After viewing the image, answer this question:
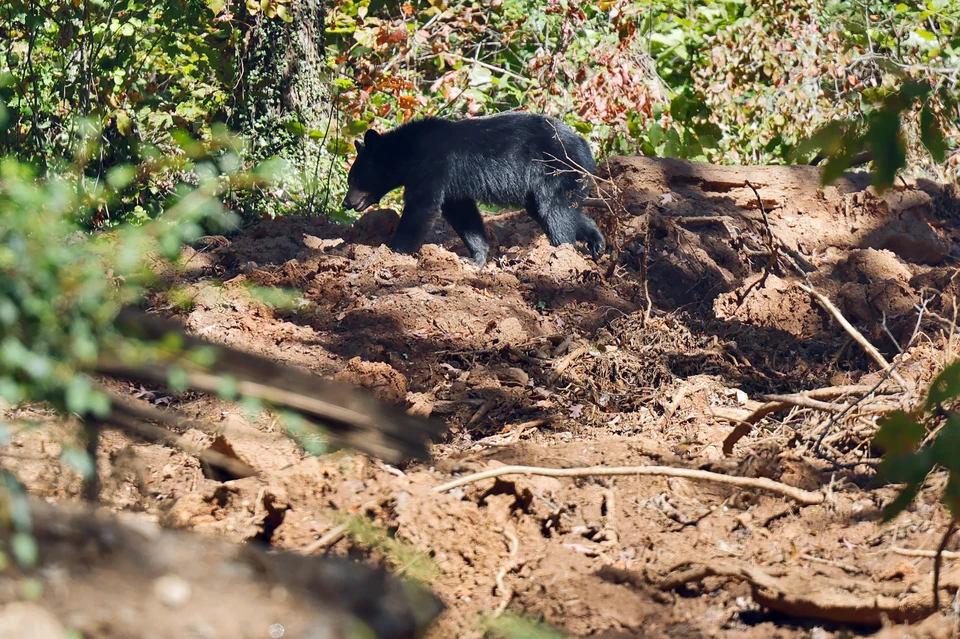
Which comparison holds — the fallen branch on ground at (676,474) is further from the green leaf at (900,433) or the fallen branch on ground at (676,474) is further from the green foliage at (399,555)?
the green leaf at (900,433)

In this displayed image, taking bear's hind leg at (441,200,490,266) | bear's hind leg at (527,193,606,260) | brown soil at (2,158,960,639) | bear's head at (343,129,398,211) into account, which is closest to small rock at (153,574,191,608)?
brown soil at (2,158,960,639)

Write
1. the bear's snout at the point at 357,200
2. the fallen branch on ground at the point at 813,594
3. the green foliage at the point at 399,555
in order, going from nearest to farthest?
the fallen branch on ground at the point at 813,594 → the green foliage at the point at 399,555 → the bear's snout at the point at 357,200

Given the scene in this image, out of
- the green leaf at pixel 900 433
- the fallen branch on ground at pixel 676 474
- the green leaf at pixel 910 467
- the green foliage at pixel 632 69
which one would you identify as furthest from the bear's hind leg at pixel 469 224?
the green leaf at pixel 910 467

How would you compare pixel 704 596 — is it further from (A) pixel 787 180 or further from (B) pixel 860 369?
(A) pixel 787 180

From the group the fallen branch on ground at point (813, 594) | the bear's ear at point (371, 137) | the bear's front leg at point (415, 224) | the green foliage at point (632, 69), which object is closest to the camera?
the fallen branch on ground at point (813, 594)

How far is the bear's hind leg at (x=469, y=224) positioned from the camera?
8945 mm

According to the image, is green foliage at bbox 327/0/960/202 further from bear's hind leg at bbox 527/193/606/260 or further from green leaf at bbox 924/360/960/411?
green leaf at bbox 924/360/960/411

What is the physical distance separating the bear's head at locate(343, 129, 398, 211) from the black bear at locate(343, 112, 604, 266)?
0.62 meters

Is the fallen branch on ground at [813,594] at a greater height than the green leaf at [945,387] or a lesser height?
lesser

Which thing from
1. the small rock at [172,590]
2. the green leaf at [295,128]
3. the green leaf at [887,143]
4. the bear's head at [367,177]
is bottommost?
the bear's head at [367,177]

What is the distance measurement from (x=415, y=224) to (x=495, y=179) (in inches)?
33.3

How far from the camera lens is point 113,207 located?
9.62 meters

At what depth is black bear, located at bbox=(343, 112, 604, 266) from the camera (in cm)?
870

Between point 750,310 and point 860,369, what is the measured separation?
1.00m
